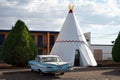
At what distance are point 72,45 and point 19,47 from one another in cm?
535

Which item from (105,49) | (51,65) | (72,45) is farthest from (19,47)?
(105,49)

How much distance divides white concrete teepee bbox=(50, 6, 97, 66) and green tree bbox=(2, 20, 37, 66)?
3143mm

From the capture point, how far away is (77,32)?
94.1 ft

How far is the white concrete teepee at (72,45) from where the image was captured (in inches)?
1096

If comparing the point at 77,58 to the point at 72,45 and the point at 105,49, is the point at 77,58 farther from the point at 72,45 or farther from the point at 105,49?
the point at 105,49

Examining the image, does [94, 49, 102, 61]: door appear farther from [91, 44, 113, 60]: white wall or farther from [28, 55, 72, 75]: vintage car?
[28, 55, 72, 75]: vintage car

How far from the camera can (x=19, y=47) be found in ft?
85.4

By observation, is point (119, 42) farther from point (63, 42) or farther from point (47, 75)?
point (47, 75)

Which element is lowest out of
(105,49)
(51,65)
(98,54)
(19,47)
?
(51,65)

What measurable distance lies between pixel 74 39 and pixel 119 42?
179 inches

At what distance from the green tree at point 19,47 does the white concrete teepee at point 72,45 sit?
10.3ft

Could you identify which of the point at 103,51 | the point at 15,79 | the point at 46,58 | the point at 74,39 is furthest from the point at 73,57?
the point at 103,51

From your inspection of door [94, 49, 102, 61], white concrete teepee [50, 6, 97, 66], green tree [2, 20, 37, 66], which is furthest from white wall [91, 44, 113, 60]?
green tree [2, 20, 37, 66]

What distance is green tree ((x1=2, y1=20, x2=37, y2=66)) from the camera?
26.0 meters
